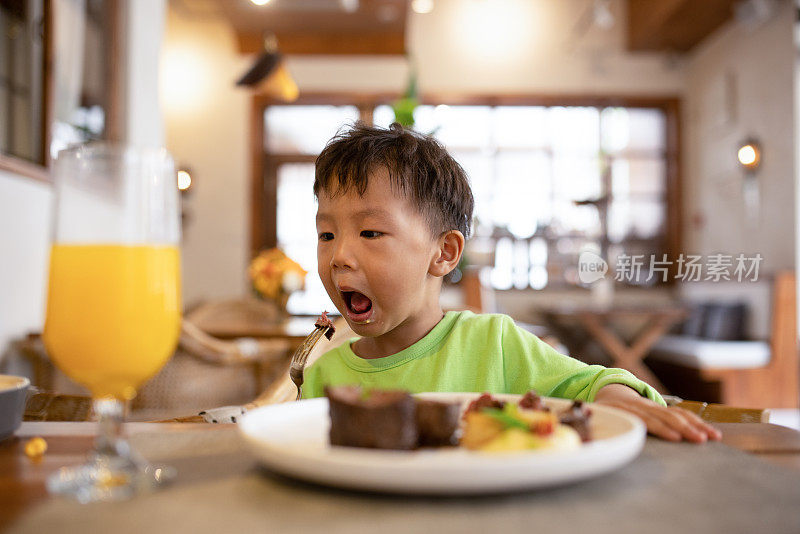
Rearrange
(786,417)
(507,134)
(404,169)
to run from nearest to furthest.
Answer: (404,169)
(786,417)
(507,134)

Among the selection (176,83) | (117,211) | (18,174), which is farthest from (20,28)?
(176,83)

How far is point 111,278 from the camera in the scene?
0.56 meters

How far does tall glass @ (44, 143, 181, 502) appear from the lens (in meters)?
0.53

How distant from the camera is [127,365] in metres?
0.56

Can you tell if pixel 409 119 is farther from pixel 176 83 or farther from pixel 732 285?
pixel 176 83

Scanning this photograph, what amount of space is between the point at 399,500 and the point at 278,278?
3431 millimetres

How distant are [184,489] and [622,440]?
32 centimetres

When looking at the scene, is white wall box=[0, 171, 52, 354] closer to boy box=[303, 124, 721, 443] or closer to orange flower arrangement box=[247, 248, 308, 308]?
orange flower arrangement box=[247, 248, 308, 308]

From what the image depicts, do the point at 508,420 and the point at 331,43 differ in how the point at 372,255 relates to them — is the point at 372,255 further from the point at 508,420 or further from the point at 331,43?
the point at 331,43

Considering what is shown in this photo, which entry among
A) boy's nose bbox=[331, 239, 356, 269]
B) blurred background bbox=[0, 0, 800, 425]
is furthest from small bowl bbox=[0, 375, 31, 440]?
blurred background bbox=[0, 0, 800, 425]

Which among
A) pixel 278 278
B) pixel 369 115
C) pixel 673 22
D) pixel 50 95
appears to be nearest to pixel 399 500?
pixel 50 95

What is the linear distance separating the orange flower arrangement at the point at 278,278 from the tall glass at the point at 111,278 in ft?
10.6

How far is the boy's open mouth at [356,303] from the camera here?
1.22 m

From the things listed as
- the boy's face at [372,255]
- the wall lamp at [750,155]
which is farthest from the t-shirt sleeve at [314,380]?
the wall lamp at [750,155]
